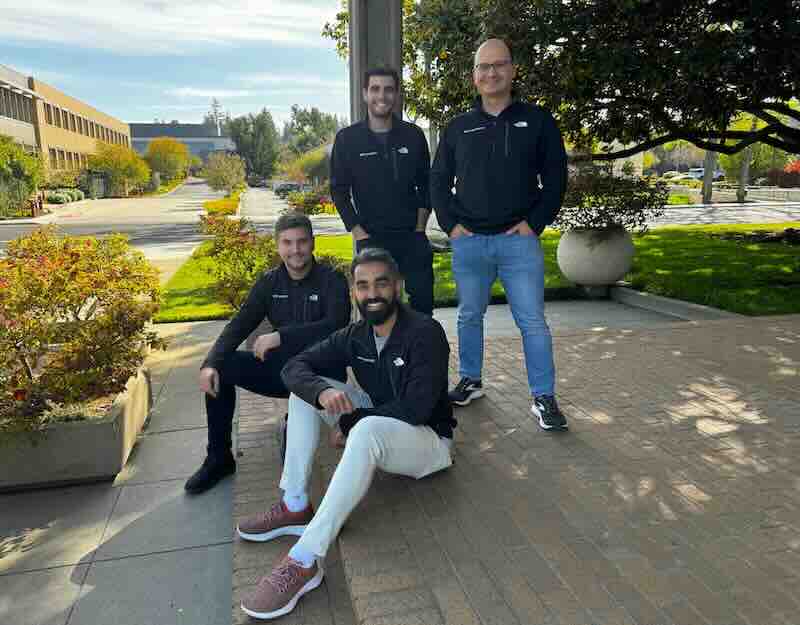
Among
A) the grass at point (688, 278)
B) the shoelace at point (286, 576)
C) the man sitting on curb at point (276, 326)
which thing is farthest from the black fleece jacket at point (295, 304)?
the grass at point (688, 278)

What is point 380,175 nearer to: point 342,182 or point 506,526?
point 342,182

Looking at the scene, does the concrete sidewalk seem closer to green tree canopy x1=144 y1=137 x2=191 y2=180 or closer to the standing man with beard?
the standing man with beard

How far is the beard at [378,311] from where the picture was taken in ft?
9.23

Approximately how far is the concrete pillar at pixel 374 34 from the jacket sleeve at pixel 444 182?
1098 mm

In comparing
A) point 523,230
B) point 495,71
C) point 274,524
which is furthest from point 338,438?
point 495,71

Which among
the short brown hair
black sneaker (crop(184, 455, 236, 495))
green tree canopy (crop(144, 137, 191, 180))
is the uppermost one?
green tree canopy (crop(144, 137, 191, 180))

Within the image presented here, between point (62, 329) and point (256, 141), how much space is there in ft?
270

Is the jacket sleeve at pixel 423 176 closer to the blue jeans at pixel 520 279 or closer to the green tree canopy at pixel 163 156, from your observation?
the blue jeans at pixel 520 279

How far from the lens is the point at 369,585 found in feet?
7.58

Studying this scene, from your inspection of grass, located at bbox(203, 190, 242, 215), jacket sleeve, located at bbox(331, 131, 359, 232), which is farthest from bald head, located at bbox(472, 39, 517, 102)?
grass, located at bbox(203, 190, 242, 215)

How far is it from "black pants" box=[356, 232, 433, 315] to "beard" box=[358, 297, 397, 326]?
1.26 m

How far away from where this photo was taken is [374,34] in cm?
458

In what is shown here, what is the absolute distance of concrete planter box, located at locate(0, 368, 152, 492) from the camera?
3777mm

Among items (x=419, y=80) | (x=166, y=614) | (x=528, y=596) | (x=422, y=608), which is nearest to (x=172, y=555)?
(x=166, y=614)
